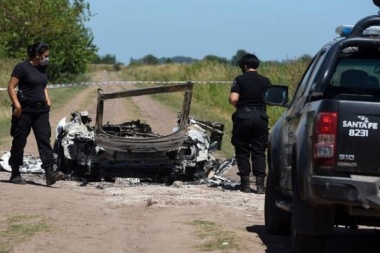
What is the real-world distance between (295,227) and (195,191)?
18.0ft

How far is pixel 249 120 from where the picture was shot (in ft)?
43.7

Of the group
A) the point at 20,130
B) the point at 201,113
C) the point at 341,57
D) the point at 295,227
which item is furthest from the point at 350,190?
the point at 201,113

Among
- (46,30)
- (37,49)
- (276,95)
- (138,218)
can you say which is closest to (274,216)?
(276,95)

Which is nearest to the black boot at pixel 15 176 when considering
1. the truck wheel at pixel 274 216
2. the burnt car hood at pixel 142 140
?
the burnt car hood at pixel 142 140

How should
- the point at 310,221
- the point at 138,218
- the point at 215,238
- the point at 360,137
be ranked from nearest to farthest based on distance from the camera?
the point at 360,137 → the point at 310,221 → the point at 215,238 → the point at 138,218

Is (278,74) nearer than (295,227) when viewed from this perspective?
No

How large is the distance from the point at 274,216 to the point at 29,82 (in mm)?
4564

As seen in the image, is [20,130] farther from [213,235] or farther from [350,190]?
[350,190]

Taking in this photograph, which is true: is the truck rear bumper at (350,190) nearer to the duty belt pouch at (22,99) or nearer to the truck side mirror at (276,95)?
the truck side mirror at (276,95)

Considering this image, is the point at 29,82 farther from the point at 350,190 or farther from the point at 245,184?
the point at 350,190

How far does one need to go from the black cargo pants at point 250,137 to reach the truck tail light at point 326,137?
5.91 metres

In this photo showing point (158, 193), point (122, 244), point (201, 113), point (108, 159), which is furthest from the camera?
point (201, 113)

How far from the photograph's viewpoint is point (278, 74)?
105ft

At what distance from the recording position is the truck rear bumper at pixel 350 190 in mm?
7297
